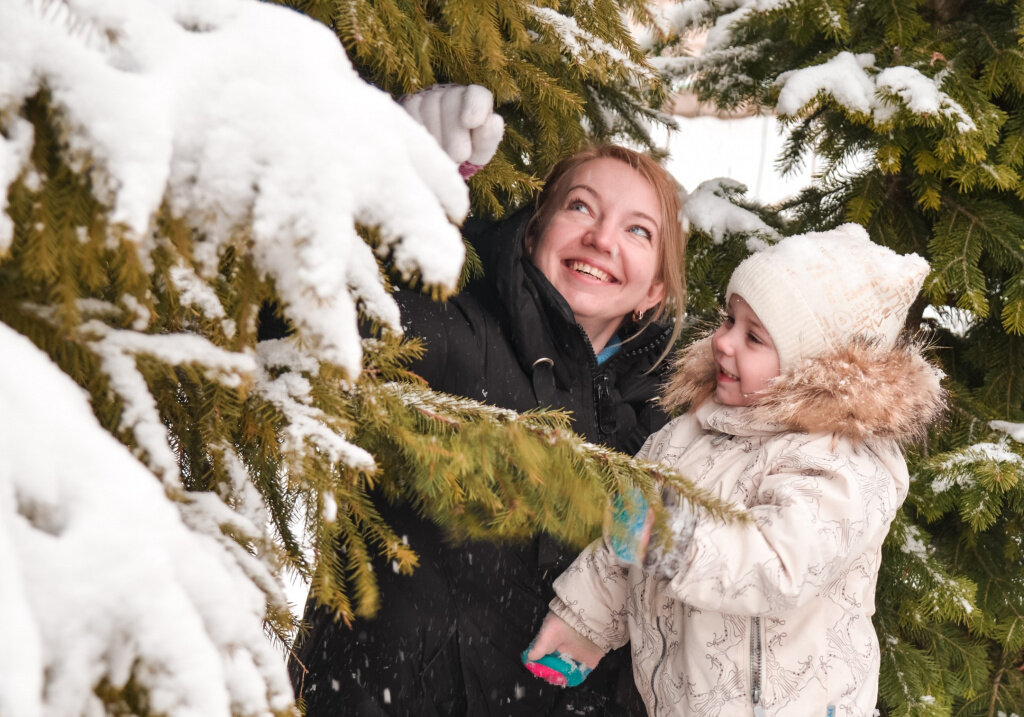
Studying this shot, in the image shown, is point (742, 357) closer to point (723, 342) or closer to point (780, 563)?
point (723, 342)

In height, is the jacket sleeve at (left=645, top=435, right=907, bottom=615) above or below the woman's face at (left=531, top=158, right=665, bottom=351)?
below

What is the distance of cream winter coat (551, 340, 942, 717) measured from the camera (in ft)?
5.98

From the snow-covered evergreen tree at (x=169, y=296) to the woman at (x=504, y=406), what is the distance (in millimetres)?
1130

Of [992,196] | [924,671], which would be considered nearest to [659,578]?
[924,671]

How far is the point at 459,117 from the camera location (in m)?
1.85

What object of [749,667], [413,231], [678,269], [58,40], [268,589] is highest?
[58,40]

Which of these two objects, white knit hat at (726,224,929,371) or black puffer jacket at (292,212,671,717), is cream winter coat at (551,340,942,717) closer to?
white knit hat at (726,224,929,371)

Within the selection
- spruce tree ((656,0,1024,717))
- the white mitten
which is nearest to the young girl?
spruce tree ((656,0,1024,717))

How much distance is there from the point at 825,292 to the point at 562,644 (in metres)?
1.09

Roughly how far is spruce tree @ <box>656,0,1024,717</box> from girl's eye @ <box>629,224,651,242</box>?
52 cm

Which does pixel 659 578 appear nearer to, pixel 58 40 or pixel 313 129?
pixel 313 129

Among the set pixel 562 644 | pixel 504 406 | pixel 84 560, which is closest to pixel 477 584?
pixel 562 644

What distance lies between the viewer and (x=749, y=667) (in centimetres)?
198

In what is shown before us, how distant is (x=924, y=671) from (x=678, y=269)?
60.8 inches
